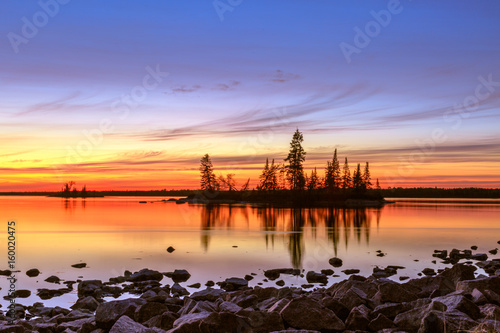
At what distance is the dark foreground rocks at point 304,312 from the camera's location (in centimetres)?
973

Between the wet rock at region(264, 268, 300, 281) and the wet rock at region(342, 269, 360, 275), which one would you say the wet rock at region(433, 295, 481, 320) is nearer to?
the wet rock at region(264, 268, 300, 281)

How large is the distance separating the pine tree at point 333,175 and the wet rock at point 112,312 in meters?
129

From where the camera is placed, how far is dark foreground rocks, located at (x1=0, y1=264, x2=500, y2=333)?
31.9 ft

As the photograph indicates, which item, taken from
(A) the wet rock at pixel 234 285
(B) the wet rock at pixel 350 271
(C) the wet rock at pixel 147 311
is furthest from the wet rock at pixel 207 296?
(B) the wet rock at pixel 350 271

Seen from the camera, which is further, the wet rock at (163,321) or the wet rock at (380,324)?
the wet rock at (163,321)

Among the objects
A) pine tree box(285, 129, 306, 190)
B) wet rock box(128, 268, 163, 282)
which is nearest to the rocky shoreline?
wet rock box(128, 268, 163, 282)

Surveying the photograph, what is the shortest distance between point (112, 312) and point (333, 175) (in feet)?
439

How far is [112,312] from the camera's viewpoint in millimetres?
11250

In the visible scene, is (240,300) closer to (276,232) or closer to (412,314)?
(412,314)

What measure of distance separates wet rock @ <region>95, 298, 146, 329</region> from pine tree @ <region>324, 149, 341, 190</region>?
129 m

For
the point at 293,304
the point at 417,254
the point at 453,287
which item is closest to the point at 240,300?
the point at 293,304

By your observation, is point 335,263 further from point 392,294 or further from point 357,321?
point 357,321

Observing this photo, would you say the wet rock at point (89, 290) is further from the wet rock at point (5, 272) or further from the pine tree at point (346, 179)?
the pine tree at point (346, 179)

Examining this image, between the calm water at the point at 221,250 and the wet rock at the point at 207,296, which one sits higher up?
the wet rock at the point at 207,296
